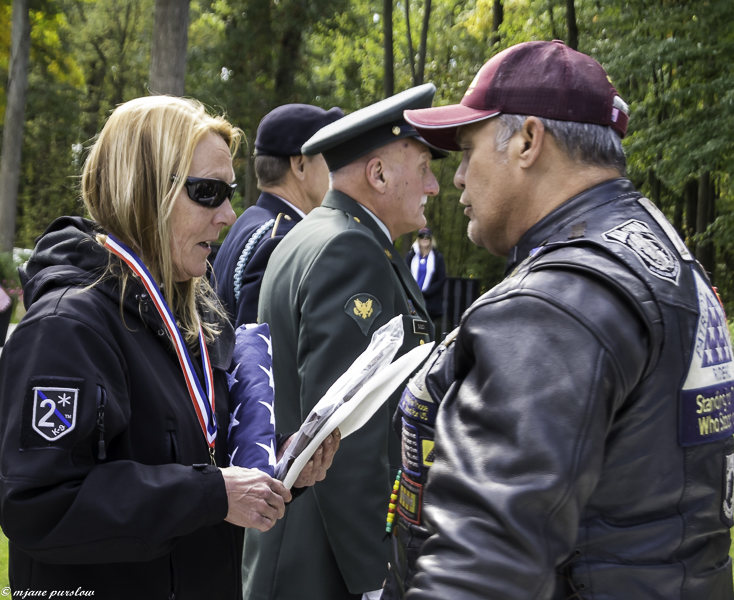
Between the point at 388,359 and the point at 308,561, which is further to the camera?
the point at 308,561

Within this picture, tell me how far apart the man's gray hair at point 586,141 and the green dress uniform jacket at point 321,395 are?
3.44 feet

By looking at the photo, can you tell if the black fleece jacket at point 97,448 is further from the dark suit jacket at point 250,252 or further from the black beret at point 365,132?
the dark suit jacket at point 250,252

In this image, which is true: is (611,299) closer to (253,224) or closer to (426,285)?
(253,224)

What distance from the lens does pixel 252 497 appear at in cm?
190

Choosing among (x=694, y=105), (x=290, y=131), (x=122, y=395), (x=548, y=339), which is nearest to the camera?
(x=548, y=339)

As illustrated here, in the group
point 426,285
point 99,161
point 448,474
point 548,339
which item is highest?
point 99,161

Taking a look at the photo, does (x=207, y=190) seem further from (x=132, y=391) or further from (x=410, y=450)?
(x=410, y=450)

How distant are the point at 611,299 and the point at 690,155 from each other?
11136 mm

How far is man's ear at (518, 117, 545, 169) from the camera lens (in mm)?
1664

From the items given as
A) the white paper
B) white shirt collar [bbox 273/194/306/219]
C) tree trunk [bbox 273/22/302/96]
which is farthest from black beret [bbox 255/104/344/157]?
tree trunk [bbox 273/22/302/96]

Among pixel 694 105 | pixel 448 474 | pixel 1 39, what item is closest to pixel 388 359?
pixel 448 474

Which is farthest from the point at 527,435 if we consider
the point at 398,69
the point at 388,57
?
the point at 398,69

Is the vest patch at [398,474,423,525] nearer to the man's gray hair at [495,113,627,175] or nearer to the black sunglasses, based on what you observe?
the man's gray hair at [495,113,627,175]

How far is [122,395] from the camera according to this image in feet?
5.91
